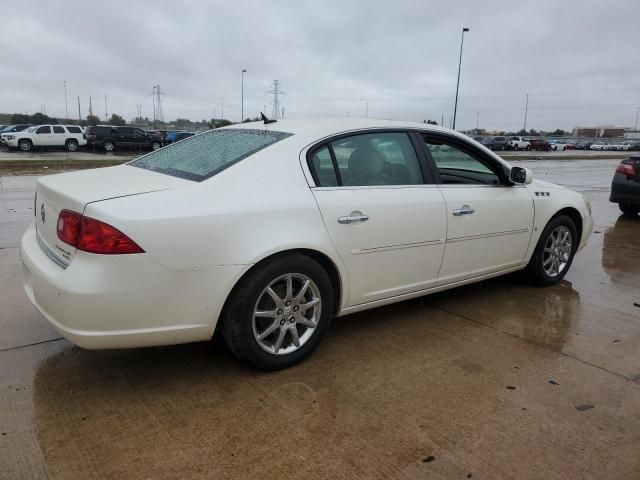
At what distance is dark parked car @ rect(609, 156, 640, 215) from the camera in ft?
30.2

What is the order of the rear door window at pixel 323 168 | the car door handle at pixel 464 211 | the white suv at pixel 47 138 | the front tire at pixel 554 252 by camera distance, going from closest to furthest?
the rear door window at pixel 323 168 < the car door handle at pixel 464 211 < the front tire at pixel 554 252 < the white suv at pixel 47 138

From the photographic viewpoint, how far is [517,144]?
5247 centimetres

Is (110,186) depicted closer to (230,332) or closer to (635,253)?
(230,332)

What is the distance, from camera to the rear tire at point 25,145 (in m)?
29.8

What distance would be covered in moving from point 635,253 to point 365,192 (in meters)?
4.95

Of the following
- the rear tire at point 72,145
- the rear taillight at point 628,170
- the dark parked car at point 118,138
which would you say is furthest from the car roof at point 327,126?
the rear tire at point 72,145

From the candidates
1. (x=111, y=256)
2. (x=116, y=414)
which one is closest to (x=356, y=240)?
(x=111, y=256)

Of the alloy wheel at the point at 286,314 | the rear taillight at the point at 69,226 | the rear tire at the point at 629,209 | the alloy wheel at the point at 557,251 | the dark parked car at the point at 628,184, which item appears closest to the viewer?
the rear taillight at the point at 69,226

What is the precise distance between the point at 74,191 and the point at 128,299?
76 cm

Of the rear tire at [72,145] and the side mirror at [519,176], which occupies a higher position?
the side mirror at [519,176]

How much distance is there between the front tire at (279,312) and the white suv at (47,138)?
103ft

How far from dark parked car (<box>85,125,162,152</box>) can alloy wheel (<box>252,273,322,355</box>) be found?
103 feet

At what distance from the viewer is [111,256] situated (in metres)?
2.62

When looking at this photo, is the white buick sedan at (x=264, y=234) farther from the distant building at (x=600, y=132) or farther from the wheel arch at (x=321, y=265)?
the distant building at (x=600, y=132)
